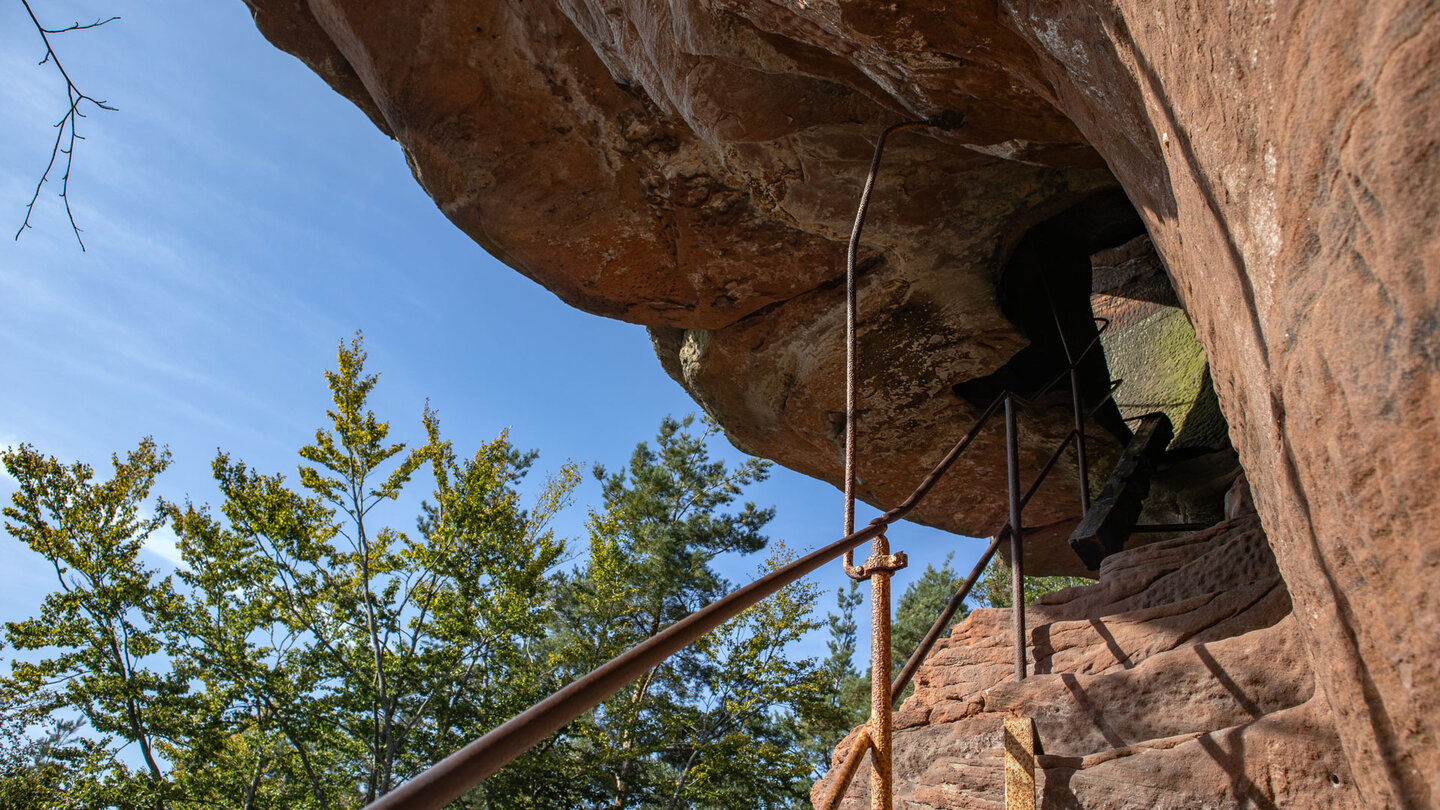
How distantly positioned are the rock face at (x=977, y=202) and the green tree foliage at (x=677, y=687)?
7686mm

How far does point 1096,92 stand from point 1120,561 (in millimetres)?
1696

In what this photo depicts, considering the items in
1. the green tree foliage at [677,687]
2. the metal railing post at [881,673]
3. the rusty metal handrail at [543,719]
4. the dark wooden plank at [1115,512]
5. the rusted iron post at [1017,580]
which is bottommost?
the rusty metal handrail at [543,719]

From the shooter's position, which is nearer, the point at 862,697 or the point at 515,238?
the point at 515,238

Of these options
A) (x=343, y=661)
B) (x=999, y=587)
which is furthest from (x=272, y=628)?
(x=999, y=587)

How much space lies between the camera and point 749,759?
12.1 meters

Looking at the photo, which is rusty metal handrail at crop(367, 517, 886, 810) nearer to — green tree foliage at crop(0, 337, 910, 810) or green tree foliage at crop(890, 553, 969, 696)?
green tree foliage at crop(0, 337, 910, 810)

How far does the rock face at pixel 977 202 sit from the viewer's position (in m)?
1.02

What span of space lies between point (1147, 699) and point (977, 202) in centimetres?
264

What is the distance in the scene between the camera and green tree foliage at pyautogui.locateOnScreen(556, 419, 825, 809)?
40.7ft

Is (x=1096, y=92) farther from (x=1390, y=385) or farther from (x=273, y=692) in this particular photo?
(x=273, y=692)

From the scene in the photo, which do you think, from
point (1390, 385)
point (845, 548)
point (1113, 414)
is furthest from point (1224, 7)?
point (1113, 414)

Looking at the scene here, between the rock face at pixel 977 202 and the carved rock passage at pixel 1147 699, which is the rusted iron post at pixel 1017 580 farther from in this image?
the rock face at pixel 977 202

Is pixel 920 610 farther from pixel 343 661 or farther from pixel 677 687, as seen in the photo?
pixel 343 661

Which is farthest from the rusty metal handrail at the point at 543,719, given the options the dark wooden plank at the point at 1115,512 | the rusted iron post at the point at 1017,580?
the dark wooden plank at the point at 1115,512
